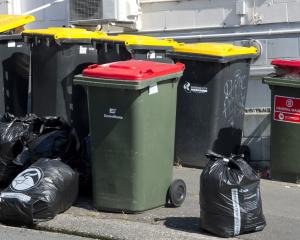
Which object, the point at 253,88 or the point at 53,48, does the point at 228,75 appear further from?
the point at 53,48

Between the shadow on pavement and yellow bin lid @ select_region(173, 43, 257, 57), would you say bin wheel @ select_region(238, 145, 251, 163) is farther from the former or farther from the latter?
the shadow on pavement

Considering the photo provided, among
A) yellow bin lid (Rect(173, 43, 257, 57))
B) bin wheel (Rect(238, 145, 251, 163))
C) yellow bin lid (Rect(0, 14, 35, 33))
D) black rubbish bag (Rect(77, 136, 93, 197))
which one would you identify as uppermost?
yellow bin lid (Rect(0, 14, 35, 33))

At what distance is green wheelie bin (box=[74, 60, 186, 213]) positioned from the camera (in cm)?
555

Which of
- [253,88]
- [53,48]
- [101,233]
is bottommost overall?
[101,233]

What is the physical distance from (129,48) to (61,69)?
0.86 metres

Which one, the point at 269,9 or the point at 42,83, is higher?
the point at 269,9

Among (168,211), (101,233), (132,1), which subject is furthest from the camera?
(132,1)

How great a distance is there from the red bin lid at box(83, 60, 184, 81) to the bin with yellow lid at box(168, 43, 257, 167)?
49.3 inches

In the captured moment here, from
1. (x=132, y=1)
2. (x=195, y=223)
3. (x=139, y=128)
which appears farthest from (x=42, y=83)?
(x=195, y=223)

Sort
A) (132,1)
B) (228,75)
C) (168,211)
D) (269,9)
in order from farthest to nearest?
(132,1) → (269,9) → (228,75) → (168,211)

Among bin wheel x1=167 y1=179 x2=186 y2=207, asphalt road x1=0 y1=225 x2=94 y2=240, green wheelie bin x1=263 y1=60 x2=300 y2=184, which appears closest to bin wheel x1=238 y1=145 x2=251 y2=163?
green wheelie bin x1=263 y1=60 x2=300 y2=184

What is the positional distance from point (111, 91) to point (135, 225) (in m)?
1.15

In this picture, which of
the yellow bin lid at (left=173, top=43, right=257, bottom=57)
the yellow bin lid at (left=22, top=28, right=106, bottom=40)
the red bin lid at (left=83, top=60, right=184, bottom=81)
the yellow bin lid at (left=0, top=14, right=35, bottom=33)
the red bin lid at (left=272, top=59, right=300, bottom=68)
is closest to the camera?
the red bin lid at (left=83, top=60, right=184, bottom=81)

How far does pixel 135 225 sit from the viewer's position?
18.1ft
